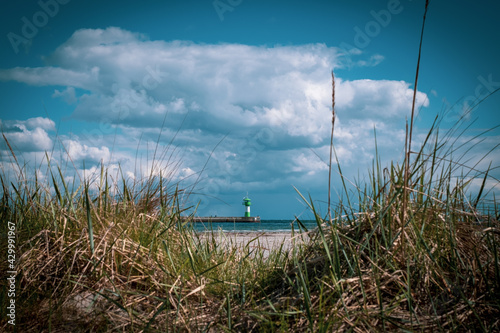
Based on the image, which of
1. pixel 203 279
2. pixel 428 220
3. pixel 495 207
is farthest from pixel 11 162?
pixel 495 207

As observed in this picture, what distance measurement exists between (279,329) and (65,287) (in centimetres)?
124

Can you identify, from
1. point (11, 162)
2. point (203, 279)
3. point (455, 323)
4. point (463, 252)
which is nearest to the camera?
point (455, 323)

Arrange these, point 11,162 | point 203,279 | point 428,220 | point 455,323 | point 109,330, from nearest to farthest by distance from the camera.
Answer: point 455,323 < point 109,330 < point 428,220 < point 203,279 < point 11,162

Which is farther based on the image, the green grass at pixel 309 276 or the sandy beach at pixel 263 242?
the sandy beach at pixel 263 242

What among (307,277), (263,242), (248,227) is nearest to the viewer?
(307,277)

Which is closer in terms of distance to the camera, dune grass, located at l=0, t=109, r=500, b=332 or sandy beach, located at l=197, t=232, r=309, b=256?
dune grass, located at l=0, t=109, r=500, b=332

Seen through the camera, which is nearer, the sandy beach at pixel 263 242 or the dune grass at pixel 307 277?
the dune grass at pixel 307 277

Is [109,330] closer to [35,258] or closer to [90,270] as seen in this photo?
[90,270]

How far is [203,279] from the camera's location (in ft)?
7.13

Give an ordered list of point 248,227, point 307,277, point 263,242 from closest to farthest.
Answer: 1. point 307,277
2. point 263,242
3. point 248,227

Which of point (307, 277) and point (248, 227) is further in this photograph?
point (248, 227)

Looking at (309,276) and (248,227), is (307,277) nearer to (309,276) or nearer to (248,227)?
(309,276)

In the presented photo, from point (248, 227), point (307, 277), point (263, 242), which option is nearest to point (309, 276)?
point (307, 277)

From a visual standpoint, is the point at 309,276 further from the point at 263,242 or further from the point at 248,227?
the point at 248,227
